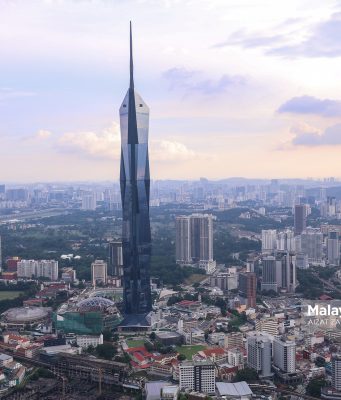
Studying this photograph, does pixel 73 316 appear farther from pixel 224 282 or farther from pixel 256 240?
pixel 256 240

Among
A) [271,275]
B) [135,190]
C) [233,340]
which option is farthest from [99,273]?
[233,340]

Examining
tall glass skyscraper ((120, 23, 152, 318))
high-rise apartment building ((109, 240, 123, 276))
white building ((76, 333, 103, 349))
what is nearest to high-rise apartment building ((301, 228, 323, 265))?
high-rise apartment building ((109, 240, 123, 276))

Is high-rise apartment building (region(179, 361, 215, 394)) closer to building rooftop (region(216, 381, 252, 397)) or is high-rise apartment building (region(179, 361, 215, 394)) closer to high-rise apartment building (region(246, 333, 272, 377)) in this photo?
building rooftop (region(216, 381, 252, 397))

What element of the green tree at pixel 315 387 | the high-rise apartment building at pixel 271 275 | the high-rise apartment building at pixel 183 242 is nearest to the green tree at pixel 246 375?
the green tree at pixel 315 387

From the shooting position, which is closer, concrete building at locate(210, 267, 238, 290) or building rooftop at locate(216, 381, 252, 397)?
building rooftop at locate(216, 381, 252, 397)

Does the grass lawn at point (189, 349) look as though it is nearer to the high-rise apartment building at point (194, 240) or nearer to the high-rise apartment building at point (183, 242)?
the high-rise apartment building at point (194, 240)
